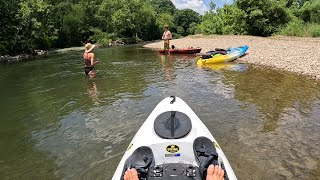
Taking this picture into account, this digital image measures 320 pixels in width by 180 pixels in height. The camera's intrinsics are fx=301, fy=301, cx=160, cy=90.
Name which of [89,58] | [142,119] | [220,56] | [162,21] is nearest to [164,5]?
[162,21]

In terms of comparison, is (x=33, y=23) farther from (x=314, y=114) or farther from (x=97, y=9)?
(x=314, y=114)

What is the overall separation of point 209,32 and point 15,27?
26.1 meters

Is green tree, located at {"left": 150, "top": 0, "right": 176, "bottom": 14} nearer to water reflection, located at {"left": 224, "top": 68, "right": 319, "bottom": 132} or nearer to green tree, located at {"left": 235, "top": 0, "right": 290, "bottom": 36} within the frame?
green tree, located at {"left": 235, "top": 0, "right": 290, "bottom": 36}

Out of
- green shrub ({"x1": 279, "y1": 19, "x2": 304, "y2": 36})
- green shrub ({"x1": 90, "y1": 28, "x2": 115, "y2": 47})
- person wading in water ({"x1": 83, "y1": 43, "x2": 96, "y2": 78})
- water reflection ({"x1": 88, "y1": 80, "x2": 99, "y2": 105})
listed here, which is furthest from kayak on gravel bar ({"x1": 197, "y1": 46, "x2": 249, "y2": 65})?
green shrub ({"x1": 90, "y1": 28, "x2": 115, "y2": 47})

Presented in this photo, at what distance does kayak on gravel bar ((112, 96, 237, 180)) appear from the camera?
4.26 metres

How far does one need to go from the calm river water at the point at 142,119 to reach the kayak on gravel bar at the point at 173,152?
125 cm

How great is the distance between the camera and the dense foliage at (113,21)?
31.4 m

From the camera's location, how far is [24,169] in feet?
20.2

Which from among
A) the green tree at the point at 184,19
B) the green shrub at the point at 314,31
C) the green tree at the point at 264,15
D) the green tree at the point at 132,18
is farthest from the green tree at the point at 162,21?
Result: the green shrub at the point at 314,31

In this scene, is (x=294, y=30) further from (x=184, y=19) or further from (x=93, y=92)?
(x=184, y=19)

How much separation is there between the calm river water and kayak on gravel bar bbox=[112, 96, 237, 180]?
1.25 metres

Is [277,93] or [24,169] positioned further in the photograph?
[277,93]

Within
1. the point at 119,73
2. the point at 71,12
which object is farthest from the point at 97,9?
the point at 119,73

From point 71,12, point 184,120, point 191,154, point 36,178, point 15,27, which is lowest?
point 36,178
